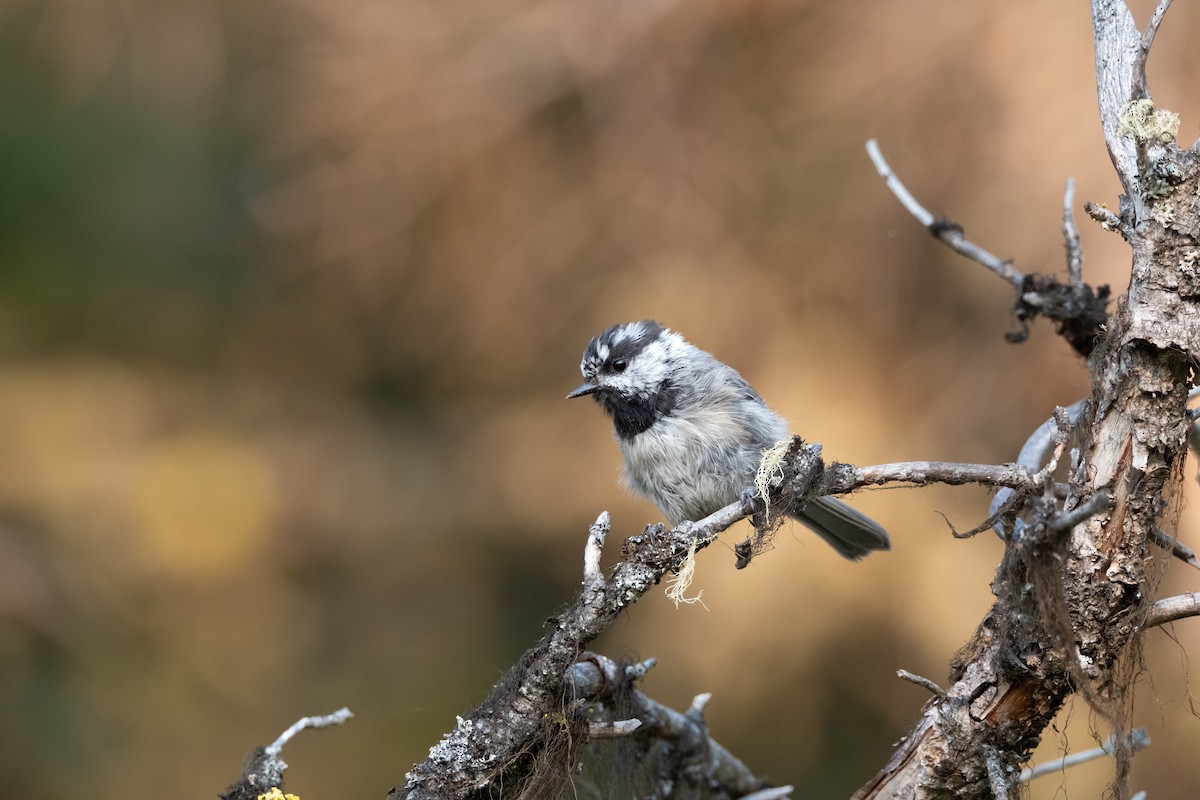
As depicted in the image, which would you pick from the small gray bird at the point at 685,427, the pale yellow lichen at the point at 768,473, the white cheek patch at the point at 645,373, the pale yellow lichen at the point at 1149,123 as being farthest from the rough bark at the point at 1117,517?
the white cheek patch at the point at 645,373

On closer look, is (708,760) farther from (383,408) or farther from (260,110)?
(260,110)

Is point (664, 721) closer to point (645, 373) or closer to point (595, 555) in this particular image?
point (595, 555)

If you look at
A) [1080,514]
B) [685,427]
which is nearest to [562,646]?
[1080,514]

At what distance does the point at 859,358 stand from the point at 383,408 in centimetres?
163

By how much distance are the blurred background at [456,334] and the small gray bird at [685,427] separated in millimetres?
507

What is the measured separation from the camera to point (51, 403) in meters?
3.25

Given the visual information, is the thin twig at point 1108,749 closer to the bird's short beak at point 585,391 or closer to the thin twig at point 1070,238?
the thin twig at point 1070,238

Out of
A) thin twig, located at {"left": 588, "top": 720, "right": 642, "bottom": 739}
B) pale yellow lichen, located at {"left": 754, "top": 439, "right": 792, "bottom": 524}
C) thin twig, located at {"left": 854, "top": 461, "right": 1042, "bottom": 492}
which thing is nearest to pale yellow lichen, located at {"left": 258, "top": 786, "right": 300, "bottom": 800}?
thin twig, located at {"left": 588, "top": 720, "right": 642, "bottom": 739}

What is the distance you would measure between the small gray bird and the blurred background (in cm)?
51

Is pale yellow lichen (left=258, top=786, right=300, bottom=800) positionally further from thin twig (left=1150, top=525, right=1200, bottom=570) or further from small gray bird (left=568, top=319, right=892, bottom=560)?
thin twig (left=1150, top=525, right=1200, bottom=570)

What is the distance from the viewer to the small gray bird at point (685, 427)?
7.68 feet

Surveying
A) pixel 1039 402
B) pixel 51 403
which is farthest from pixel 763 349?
pixel 51 403

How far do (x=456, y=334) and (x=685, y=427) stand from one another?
4.12 ft

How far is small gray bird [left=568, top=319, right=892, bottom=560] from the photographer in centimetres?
234
